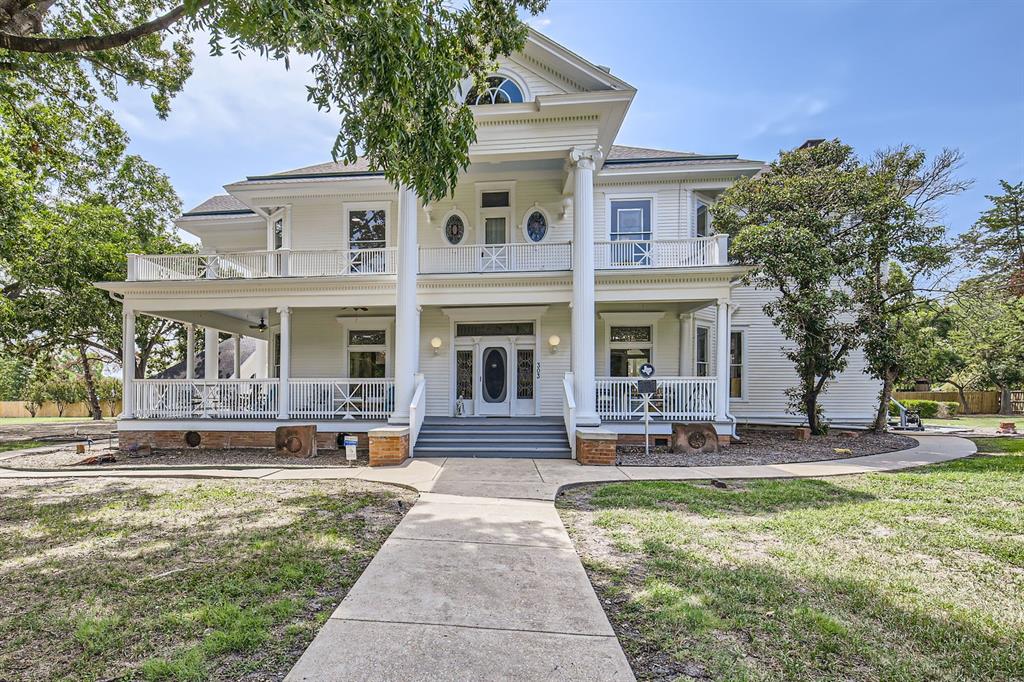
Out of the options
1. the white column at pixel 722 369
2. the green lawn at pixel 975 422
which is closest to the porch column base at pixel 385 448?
the white column at pixel 722 369

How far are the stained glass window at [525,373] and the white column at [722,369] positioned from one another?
483cm

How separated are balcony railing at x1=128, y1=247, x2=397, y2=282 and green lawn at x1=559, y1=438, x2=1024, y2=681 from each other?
9.21 metres

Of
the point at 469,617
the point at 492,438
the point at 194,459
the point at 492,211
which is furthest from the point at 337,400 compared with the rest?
the point at 469,617

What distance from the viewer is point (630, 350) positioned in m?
14.2

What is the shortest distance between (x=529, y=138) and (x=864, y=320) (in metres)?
9.69

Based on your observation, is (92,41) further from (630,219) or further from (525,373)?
(630,219)

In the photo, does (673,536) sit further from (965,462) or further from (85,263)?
(85,263)

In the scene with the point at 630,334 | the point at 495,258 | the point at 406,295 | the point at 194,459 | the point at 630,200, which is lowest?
the point at 194,459

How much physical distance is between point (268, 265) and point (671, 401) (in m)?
11.6

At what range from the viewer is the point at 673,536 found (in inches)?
210

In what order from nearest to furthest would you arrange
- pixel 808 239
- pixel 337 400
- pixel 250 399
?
pixel 808 239
pixel 337 400
pixel 250 399

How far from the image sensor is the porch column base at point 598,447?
31.5 ft

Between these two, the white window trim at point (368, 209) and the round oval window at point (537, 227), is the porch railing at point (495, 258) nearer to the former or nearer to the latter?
the round oval window at point (537, 227)

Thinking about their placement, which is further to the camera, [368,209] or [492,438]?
[368,209]
